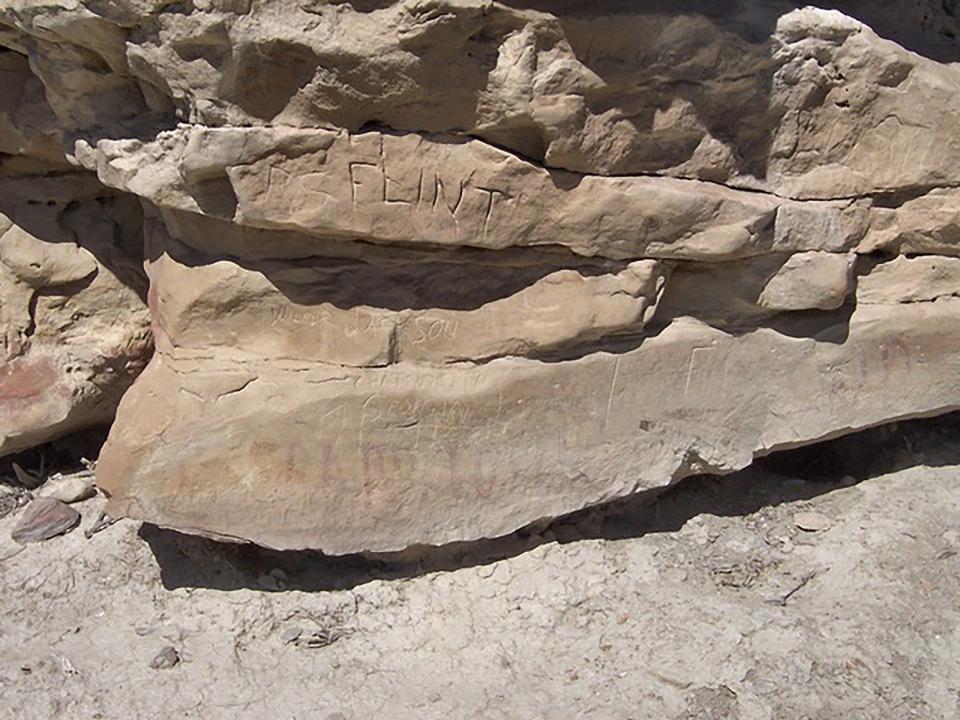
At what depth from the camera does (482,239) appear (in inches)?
104

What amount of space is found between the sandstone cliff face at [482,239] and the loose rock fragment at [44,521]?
0.91ft

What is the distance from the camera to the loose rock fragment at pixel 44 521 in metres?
3.18

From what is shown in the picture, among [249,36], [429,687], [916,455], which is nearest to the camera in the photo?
[249,36]

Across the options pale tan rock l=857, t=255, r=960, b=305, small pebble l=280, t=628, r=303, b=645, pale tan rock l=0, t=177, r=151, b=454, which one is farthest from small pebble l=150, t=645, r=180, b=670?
pale tan rock l=857, t=255, r=960, b=305

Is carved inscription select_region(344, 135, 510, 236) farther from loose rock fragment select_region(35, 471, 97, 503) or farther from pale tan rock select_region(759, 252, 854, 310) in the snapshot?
loose rock fragment select_region(35, 471, 97, 503)

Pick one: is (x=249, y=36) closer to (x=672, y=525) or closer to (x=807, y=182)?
(x=807, y=182)

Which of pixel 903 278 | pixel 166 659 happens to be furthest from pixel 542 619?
pixel 903 278

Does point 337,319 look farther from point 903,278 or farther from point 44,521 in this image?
point 903,278

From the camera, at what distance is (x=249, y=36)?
7.51 feet

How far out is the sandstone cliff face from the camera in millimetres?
2436

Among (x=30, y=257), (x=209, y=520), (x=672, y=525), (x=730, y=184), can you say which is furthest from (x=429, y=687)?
(x=30, y=257)

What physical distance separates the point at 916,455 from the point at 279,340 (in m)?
2.26

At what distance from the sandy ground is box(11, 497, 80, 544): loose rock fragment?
5 centimetres

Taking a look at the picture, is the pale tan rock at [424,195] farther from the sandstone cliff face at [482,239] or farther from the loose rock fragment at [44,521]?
the loose rock fragment at [44,521]
